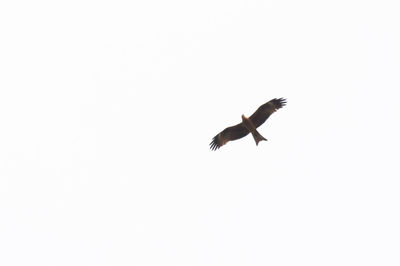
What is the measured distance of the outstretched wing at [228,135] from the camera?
25.8 meters

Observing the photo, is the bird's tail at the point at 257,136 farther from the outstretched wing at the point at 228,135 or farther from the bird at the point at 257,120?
the outstretched wing at the point at 228,135

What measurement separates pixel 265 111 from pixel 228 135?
2.01 m

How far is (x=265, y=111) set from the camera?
2525cm

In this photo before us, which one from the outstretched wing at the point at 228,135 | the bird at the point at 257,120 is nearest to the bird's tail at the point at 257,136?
the bird at the point at 257,120

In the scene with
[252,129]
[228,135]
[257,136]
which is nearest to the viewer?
[257,136]

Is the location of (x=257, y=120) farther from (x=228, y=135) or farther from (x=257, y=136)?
(x=228, y=135)

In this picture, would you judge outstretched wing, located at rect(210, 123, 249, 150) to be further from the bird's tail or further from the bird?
the bird's tail

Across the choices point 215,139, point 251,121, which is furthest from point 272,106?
point 215,139

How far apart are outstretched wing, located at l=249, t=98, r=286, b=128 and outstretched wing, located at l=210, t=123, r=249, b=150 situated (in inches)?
22.8

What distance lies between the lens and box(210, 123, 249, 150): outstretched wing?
25.8 m

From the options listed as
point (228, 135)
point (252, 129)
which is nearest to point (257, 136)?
point (252, 129)

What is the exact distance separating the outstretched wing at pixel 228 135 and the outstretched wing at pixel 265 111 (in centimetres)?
58

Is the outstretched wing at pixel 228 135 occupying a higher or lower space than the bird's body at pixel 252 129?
higher

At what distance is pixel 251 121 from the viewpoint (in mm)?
25203
